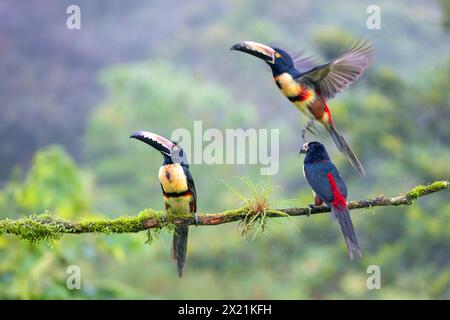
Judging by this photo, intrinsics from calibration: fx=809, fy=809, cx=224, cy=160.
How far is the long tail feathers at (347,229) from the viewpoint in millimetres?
3395

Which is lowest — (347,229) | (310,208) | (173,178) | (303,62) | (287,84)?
(347,229)

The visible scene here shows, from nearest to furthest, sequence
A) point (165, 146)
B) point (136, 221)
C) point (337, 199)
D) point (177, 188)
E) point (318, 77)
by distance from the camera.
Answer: point (318, 77), point (136, 221), point (337, 199), point (165, 146), point (177, 188)

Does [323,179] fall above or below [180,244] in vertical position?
above

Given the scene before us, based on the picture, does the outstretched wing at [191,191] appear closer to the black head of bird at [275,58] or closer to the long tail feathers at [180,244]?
the long tail feathers at [180,244]

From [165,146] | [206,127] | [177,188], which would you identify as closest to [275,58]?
[165,146]

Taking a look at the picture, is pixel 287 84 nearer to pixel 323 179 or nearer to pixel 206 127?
pixel 323 179

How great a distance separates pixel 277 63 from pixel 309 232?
8298 millimetres

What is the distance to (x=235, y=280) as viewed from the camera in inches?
492

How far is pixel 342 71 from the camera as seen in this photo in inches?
134

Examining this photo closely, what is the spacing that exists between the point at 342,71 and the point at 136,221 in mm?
1097

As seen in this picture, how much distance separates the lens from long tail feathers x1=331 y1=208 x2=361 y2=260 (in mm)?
3395

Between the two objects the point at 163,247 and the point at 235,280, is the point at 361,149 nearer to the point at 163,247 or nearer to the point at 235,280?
the point at 235,280

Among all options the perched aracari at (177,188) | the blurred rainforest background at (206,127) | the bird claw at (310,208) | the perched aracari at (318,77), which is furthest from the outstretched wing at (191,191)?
the blurred rainforest background at (206,127)
